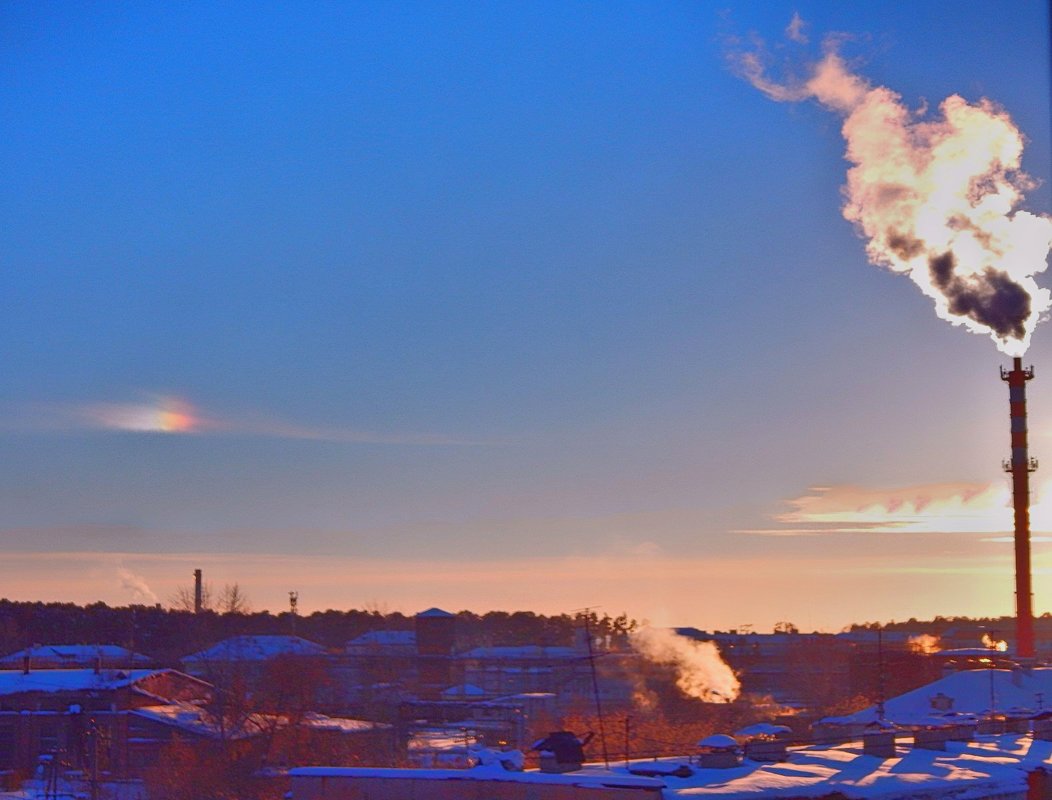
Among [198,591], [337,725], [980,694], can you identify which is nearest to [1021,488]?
[980,694]

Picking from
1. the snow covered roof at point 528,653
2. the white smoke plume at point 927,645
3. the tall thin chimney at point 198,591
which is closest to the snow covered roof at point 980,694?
the white smoke plume at point 927,645

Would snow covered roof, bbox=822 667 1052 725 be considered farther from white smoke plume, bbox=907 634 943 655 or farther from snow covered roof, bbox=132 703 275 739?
white smoke plume, bbox=907 634 943 655

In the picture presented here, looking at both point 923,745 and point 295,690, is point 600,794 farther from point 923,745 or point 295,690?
point 295,690

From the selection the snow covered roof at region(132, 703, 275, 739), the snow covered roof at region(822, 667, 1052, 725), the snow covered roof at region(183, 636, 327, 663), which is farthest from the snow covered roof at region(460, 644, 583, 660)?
the snow covered roof at region(132, 703, 275, 739)

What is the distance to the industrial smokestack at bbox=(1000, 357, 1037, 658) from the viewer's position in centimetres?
6856

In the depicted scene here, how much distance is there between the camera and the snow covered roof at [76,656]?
3268 inches

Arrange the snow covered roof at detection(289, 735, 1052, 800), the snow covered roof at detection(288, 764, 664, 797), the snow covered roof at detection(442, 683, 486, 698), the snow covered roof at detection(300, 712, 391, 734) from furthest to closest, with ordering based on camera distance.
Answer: the snow covered roof at detection(442, 683, 486, 698) → the snow covered roof at detection(300, 712, 391, 734) → the snow covered roof at detection(289, 735, 1052, 800) → the snow covered roof at detection(288, 764, 664, 797)

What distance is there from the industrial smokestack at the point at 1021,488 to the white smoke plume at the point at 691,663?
60.0 ft

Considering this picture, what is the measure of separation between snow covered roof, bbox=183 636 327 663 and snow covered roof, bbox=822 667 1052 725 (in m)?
34.1

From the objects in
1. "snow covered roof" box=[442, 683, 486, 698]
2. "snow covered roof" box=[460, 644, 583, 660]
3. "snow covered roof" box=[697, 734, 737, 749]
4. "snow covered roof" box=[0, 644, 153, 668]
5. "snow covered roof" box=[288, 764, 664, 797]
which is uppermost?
"snow covered roof" box=[697, 734, 737, 749]

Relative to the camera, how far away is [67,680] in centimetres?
6397

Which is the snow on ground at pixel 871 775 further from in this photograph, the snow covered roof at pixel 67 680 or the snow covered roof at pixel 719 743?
the snow covered roof at pixel 67 680

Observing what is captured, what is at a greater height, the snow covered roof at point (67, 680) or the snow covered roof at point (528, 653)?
the snow covered roof at point (67, 680)

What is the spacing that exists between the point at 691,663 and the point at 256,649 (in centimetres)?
2776
